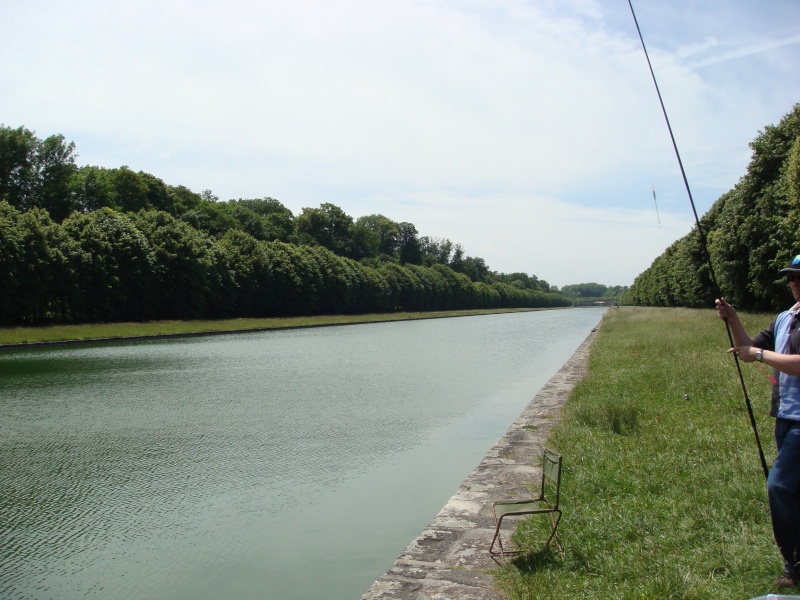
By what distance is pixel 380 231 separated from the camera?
6093 inches

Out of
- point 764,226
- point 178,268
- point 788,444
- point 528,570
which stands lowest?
point 528,570

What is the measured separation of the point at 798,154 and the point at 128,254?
4321 centimetres

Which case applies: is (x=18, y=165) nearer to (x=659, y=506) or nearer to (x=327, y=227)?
(x=327, y=227)

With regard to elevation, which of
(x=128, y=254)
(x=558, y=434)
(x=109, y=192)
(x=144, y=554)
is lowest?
(x=144, y=554)

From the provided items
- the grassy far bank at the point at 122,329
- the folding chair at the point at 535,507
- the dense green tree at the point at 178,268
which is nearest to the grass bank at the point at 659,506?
the folding chair at the point at 535,507

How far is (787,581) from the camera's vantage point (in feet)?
13.4

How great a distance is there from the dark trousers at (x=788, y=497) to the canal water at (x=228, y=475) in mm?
3394

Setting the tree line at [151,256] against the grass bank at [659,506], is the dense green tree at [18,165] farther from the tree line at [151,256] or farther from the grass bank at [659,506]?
the grass bank at [659,506]

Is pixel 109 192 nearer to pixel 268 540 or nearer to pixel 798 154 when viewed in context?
pixel 798 154

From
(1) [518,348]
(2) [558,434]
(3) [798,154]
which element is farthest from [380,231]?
(2) [558,434]

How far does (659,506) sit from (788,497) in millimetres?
1698

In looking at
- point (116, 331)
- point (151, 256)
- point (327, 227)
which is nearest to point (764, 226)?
point (116, 331)

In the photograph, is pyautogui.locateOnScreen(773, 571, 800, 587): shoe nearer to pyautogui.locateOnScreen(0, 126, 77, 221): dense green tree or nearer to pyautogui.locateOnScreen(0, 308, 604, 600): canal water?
pyautogui.locateOnScreen(0, 308, 604, 600): canal water

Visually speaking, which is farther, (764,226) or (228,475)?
(764,226)
